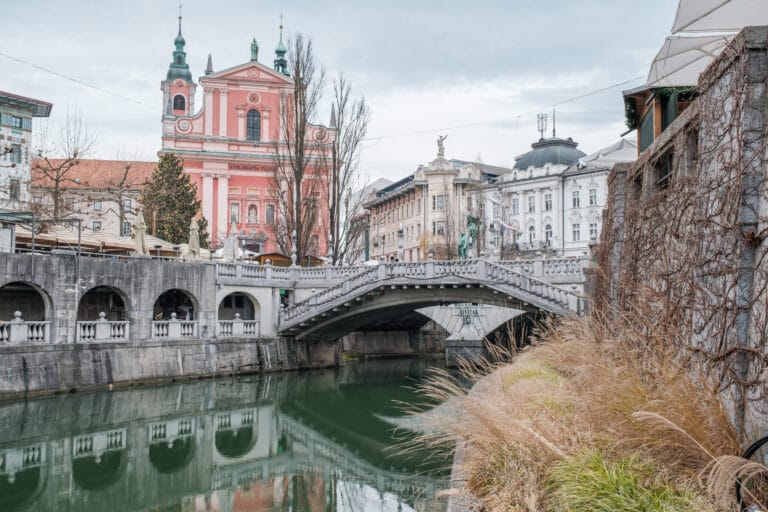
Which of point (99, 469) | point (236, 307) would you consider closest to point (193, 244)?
point (236, 307)

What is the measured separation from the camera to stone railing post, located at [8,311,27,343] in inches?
827

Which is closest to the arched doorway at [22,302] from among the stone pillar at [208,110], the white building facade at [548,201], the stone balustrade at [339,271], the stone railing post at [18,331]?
the stone railing post at [18,331]

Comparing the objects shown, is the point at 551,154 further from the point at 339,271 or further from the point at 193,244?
the point at 193,244

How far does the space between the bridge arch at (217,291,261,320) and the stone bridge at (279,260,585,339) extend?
2234 millimetres

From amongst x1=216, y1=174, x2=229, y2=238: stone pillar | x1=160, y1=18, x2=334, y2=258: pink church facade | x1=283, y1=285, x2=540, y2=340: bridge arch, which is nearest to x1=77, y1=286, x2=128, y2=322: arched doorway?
x1=283, y1=285, x2=540, y2=340: bridge arch

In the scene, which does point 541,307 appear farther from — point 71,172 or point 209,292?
point 71,172

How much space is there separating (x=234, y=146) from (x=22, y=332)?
33.9 m

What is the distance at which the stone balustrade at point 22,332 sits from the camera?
21.0m

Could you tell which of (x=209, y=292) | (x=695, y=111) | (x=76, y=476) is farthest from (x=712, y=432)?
(x=209, y=292)

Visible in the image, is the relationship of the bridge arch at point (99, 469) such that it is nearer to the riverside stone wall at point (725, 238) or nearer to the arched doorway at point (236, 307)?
the riverside stone wall at point (725, 238)

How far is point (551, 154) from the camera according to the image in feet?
185

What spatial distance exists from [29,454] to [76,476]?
1911mm

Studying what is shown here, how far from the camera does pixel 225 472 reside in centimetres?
1430

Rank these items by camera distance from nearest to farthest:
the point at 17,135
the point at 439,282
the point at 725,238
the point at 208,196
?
1. the point at 725,238
2. the point at 439,282
3. the point at 17,135
4. the point at 208,196
